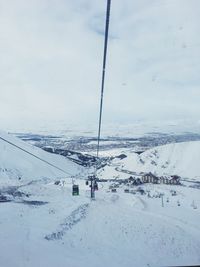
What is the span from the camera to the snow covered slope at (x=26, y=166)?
195ft

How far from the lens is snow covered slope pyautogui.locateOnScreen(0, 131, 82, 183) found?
195 ft

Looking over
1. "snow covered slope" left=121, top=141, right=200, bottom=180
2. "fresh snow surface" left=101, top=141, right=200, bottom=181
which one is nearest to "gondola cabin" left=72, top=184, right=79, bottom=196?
"fresh snow surface" left=101, top=141, right=200, bottom=181

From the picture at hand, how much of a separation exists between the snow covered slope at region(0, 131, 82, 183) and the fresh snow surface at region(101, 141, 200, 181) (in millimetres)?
9279

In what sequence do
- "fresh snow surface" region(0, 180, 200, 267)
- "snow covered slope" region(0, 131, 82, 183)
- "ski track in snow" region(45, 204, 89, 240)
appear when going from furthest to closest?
"snow covered slope" region(0, 131, 82, 183), "ski track in snow" region(45, 204, 89, 240), "fresh snow surface" region(0, 180, 200, 267)

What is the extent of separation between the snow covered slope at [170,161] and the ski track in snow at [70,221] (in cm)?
4206

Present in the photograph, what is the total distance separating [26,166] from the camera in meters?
65.6

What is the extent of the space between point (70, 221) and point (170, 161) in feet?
188

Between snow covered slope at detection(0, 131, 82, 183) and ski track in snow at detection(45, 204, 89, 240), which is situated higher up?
ski track in snow at detection(45, 204, 89, 240)

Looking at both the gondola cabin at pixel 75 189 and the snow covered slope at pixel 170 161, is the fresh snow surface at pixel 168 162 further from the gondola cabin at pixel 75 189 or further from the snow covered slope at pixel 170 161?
the gondola cabin at pixel 75 189

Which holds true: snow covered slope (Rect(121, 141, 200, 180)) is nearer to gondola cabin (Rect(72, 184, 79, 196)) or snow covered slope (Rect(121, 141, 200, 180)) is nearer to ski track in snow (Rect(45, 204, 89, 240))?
gondola cabin (Rect(72, 184, 79, 196))

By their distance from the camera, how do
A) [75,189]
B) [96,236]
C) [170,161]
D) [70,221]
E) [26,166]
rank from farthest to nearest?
[170,161]
[26,166]
[75,189]
[70,221]
[96,236]

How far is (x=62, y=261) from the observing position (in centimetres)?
1341

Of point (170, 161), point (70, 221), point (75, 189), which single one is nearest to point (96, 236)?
point (70, 221)

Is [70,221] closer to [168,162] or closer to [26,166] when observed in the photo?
[26,166]
